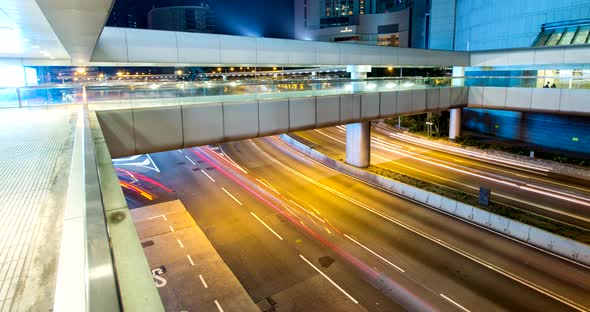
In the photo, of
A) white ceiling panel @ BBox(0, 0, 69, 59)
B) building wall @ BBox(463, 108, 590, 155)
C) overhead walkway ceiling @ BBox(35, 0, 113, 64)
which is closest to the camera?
overhead walkway ceiling @ BBox(35, 0, 113, 64)

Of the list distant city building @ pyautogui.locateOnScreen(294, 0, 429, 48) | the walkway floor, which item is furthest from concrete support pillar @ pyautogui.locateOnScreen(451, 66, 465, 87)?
distant city building @ pyautogui.locateOnScreen(294, 0, 429, 48)

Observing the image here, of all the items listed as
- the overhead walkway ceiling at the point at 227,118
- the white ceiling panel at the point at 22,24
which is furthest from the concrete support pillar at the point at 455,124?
the white ceiling panel at the point at 22,24

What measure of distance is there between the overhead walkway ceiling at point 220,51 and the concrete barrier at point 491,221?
8.29 metres

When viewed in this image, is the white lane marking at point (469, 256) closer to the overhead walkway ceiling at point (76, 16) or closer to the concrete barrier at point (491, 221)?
the concrete barrier at point (491, 221)

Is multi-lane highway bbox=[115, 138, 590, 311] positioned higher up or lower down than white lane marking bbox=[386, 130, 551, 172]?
lower down

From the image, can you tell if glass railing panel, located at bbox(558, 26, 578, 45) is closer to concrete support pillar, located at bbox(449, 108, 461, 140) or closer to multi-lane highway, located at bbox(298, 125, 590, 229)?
concrete support pillar, located at bbox(449, 108, 461, 140)

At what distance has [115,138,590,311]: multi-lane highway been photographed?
11555 mm

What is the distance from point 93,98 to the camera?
1361 centimetres

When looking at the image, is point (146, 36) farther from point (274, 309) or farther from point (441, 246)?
point (441, 246)

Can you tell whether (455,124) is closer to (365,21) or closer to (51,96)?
(51,96)

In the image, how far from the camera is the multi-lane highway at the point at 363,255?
1155cm

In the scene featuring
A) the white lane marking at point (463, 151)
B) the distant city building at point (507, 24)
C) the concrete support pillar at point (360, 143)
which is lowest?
the white lane marking at point (463, 151)

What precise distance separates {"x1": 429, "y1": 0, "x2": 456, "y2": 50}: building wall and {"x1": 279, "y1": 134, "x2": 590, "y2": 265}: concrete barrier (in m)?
34.3

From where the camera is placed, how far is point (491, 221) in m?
16.1
